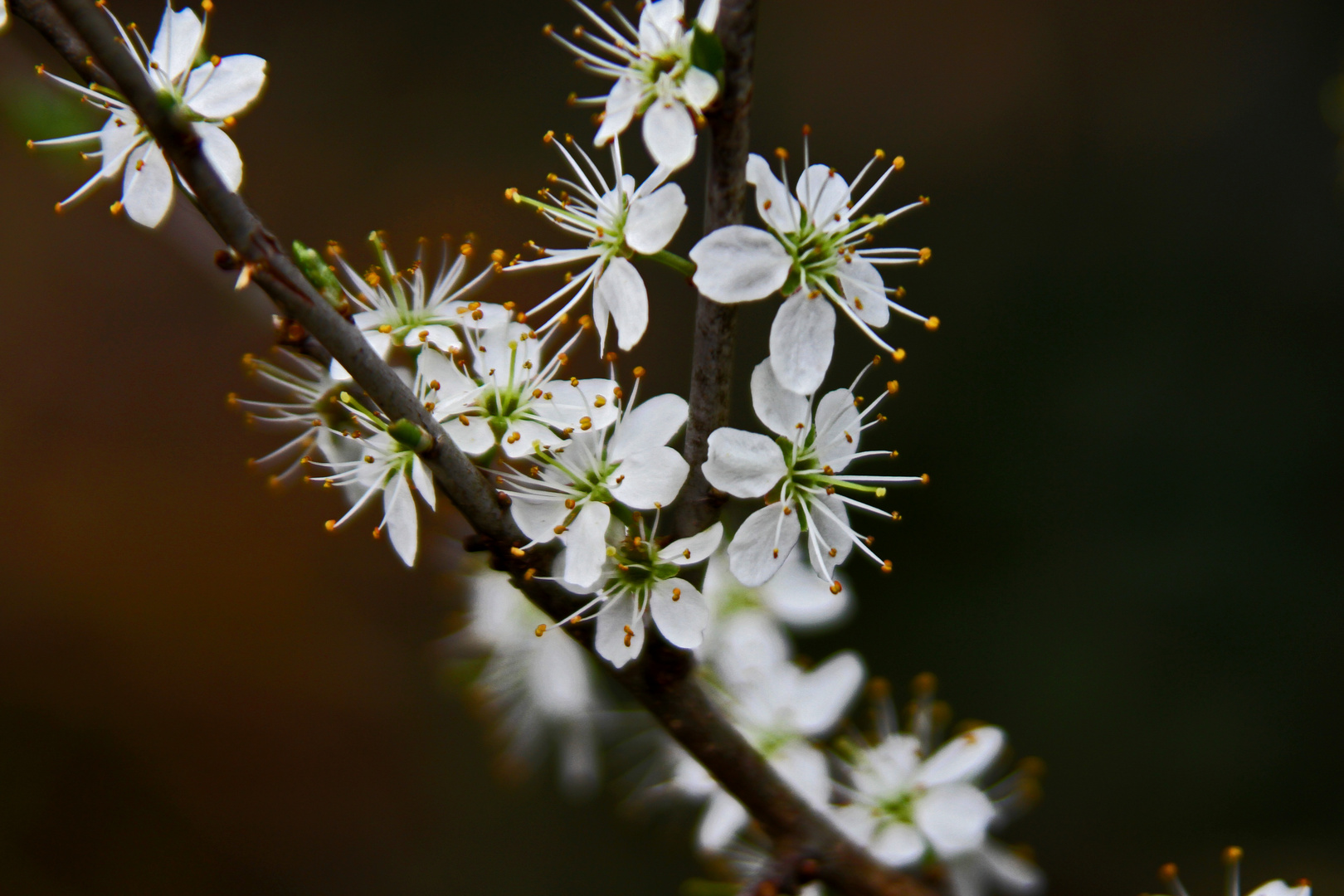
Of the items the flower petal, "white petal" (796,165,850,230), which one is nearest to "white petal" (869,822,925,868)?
"white petal" (796,165,850,230)

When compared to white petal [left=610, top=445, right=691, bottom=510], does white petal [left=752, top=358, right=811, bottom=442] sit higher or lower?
higher

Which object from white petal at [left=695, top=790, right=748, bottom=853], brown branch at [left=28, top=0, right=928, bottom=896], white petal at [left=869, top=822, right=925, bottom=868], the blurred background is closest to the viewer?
brown branch at [left=28, top=0, right=928, bottom=896]

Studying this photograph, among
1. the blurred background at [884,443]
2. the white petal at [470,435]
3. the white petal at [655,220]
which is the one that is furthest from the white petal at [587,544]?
the blurred background at [884,443]

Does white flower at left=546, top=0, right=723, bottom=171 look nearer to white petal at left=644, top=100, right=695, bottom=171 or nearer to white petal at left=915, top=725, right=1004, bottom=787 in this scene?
white petal at left=644, top=100, right=695, bottom=171

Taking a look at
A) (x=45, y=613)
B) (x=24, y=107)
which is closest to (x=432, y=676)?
(x=45, y=613)

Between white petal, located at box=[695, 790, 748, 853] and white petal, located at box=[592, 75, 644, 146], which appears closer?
white petal, located at box=[592, 75, 644, 146]

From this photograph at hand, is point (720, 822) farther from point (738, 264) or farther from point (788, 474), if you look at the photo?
point (738, 264)
